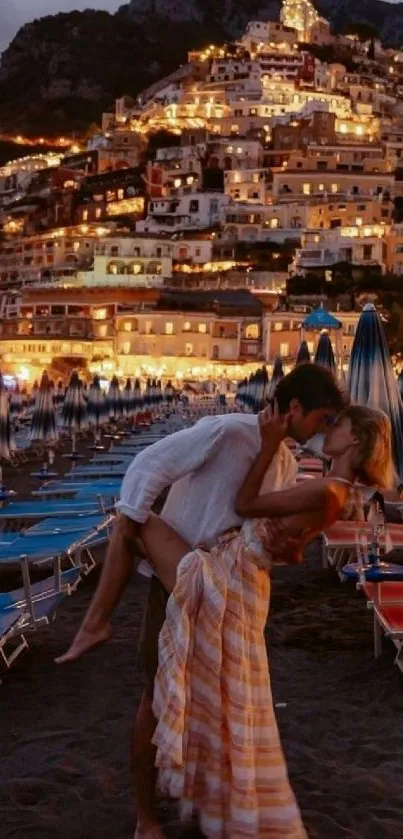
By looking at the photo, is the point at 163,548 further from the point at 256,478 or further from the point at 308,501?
the point at 308,501

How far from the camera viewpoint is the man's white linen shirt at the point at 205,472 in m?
3.38

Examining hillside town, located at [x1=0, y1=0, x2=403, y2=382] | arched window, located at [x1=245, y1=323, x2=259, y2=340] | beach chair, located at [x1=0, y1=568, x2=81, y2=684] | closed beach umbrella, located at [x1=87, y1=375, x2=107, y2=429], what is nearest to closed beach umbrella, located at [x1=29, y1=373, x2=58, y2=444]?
closed beach umbrella, located at [x1=87, y1=375, x2=107, y2=429]

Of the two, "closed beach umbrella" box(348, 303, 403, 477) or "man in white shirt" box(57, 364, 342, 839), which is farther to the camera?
"closed beach umbrella" box(348, 303, 403, 477)

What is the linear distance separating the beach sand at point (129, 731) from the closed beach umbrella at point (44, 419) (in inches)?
574

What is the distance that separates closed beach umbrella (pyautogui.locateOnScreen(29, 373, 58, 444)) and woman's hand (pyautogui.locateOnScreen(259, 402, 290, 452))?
18.8m

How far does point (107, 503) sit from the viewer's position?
10703mm

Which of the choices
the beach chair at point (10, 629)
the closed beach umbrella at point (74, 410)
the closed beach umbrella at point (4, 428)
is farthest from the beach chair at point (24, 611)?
the closed beach umbrella at point (74, 410)

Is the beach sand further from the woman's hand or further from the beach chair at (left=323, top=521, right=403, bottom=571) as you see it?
the woman's hand

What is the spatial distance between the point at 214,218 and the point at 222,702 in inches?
3249

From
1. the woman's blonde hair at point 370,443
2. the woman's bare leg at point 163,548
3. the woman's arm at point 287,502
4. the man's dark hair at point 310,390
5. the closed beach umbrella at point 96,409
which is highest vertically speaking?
the man's dark hair at point 310,390

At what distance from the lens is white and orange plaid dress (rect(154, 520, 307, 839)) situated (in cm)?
331

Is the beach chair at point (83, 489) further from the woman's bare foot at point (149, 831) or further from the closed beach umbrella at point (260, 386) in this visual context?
the closed beach umbrella at point (260, 386)

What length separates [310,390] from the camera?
3234 millimetres

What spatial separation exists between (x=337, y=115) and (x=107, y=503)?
97713 millimetres
